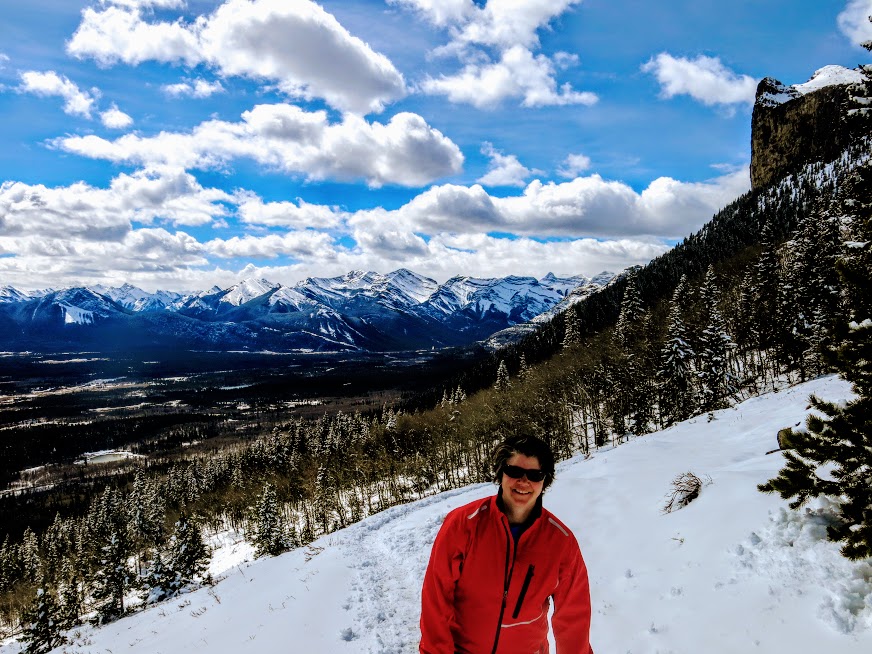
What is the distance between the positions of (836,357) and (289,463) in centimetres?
8066

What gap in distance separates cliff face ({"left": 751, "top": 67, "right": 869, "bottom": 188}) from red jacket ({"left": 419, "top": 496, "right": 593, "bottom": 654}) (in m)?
218

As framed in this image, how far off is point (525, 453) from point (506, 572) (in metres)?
1.06

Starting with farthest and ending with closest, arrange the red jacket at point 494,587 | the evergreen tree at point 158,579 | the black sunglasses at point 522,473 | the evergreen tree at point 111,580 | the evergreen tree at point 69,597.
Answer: the evergreen tree at point 111,580
the evergreen tree at point 158,579
the evergreen tree at point 69,597
the black sunglasses at point 522,473
the red jacket at point 494,587

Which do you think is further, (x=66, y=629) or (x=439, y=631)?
(x=66, y=629)

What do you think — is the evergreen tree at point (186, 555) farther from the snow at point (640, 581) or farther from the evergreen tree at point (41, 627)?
the snow at point (640, 581)

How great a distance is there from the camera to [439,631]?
12.2 ft

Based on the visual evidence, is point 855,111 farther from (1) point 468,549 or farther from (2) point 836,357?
(1) point 468,549

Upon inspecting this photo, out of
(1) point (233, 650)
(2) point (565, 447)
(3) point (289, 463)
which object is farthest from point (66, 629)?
(2) point (565, 447)

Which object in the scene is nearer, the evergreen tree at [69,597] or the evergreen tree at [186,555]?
the evergreen tree at [69,597]

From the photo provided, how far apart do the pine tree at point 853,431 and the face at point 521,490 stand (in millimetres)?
4887

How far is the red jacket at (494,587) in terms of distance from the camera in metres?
3.78

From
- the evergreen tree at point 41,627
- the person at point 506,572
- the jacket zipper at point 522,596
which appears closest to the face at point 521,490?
the person at point 506,572

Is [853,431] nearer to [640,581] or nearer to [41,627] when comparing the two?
[640,581]

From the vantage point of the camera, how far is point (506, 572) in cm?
384
